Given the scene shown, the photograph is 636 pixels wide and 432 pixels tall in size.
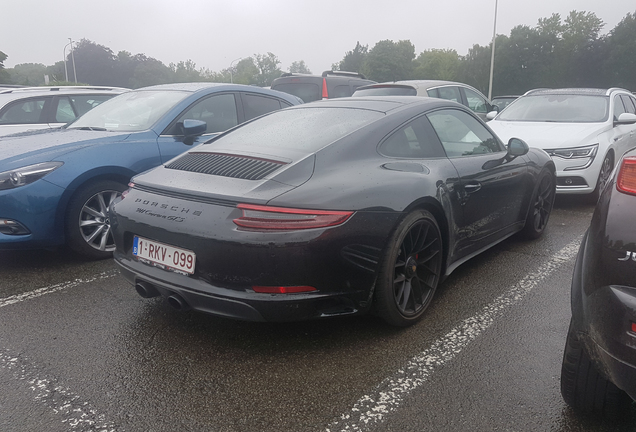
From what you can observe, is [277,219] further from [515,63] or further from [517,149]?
[515,63]

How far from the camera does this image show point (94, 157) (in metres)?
4.34

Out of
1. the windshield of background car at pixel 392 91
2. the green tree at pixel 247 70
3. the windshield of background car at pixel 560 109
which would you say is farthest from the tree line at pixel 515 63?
the windshield of background car at pixel 560 109

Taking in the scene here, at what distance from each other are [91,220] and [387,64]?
94.6 m

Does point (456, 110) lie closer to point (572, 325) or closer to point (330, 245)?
point (330, 245)

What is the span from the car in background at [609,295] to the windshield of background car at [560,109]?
613 centimetres

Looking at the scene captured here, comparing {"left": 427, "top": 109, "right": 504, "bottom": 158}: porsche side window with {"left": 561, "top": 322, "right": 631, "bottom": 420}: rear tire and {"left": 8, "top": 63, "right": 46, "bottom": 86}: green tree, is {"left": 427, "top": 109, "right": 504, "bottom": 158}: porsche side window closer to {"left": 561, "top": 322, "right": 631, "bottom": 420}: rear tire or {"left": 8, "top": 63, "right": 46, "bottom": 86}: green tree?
{"left": 561, "top": 322, "right": 631, "bottom": 420}: rear tire

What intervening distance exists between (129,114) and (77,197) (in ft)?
4.35

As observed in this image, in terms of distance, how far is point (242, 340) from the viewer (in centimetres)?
303

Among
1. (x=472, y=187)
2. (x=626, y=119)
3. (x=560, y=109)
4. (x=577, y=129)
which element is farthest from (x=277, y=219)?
(x=560, y=109)

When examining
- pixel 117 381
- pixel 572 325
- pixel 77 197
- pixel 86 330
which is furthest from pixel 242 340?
pixel 77 197

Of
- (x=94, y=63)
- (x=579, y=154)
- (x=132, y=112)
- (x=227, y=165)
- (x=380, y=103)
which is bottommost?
(x=579, y=154)

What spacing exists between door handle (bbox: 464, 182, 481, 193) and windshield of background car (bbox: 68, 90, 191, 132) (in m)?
3.08

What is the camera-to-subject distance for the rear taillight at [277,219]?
8.29ft

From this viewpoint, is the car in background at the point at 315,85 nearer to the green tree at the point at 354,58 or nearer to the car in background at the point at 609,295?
the car in background at the point at 609,295
